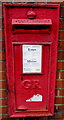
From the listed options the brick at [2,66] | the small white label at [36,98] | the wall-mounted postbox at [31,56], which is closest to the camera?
the wall-mounted postbox at [31,56]

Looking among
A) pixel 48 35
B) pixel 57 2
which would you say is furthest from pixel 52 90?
pixel 57 2

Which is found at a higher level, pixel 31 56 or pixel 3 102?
pixel 31 56

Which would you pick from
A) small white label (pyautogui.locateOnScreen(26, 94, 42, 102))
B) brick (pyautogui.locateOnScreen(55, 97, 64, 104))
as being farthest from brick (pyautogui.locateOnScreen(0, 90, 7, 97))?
brick (pyautogui.locateOnScreen(55, 97, 64, 104))

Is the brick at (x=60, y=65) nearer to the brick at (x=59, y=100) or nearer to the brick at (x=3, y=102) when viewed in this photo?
the brick at (x=59, y=100)

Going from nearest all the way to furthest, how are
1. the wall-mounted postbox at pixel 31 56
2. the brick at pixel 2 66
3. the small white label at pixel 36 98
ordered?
the wall-mounted postbox at pixel 31 56 → the small white label at pixel 36 98 → the brick at pixel 2 66

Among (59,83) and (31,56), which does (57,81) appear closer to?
(59,83)

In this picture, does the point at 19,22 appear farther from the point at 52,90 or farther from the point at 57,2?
the point at 52,90

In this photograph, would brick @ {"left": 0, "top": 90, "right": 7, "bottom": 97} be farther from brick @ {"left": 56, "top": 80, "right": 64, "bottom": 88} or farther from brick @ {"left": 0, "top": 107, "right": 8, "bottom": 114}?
brick @ {"left": 56, "top": 80, "right": 64, "bottom": 88}

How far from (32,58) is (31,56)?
2cm

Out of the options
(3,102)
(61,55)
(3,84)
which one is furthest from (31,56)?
(3,102)

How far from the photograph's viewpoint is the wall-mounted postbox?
1761 mm

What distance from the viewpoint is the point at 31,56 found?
184 centimetres

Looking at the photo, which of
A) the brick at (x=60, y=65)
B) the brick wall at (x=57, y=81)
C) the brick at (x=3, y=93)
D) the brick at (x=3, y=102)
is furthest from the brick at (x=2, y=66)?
the brick at (x=60, y=65)

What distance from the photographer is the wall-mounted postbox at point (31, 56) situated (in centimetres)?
176
